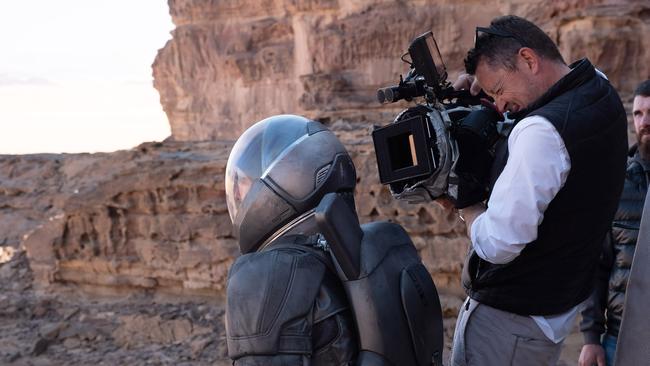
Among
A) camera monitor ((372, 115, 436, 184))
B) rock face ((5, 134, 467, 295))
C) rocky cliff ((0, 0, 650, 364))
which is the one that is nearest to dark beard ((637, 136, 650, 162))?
camera monitor ((372, 115, 436, 184))

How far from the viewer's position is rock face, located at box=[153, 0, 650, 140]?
35.4 ft

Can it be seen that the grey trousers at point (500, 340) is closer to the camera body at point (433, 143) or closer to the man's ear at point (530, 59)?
the camera body at point (433, 143)

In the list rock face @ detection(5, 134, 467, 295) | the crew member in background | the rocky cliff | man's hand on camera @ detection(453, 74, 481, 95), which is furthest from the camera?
rock face @ detection(5, 134, 467, 295)

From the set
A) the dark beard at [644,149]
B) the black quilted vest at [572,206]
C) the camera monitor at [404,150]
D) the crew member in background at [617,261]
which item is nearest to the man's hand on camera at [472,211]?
the black quilted vest at [572,206]

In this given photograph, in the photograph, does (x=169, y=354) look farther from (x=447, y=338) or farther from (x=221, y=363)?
(x=447, y=338)

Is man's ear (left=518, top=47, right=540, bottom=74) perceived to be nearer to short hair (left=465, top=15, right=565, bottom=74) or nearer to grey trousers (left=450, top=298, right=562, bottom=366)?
short hair (left=465, top=15, right=565, bottom=74)

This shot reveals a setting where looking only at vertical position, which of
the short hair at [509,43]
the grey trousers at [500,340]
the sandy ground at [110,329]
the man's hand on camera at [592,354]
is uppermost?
the short hair at [509,43]

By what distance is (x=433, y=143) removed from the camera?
2.20 metres

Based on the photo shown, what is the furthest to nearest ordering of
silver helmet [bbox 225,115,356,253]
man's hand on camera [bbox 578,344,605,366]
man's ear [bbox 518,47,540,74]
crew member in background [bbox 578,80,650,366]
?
man's hand on camera [bbox 578,344,605,366], crew member in background [bbox 578,80,650,366], silver helmet [bbox 225,115,356,253], man's ear [bbox 518,47,540,74]

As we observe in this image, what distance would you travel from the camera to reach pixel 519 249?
2.02m

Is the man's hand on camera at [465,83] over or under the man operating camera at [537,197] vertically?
over

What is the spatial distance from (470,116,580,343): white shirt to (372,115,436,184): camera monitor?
0.26 metres

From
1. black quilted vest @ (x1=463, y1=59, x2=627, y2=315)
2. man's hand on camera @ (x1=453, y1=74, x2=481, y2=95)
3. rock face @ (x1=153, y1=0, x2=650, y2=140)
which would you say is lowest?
black quilted vest @ (x1=463, y1=59, x2=627, y2=315)

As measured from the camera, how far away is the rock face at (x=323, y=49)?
10.8 metres
